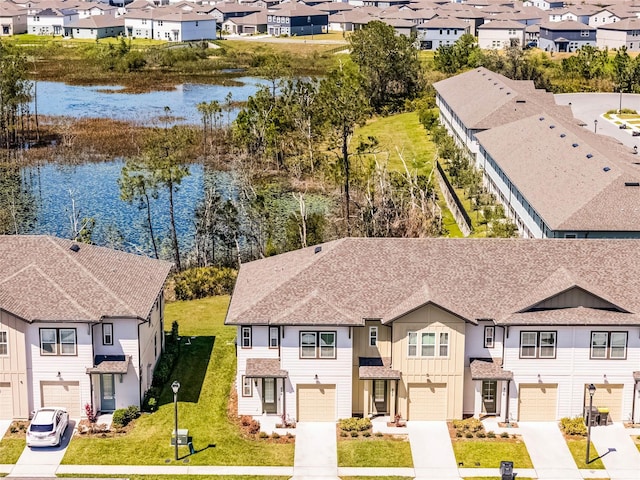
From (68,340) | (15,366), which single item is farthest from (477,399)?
(15,366)

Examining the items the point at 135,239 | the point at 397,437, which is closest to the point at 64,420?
the point at 397,437

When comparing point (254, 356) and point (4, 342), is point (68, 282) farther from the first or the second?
point (254, 356)

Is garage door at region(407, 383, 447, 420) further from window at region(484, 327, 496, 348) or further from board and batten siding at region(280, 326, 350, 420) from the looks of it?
board and batten siding at region(280, 326, 350, 420)

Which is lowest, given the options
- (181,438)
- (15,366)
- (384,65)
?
(181,438)

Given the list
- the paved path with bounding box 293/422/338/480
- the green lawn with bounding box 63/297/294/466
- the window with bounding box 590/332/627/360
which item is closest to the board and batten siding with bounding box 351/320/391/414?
the paved path with bounding box 293/422/338/480

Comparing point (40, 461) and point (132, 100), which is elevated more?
point (132, 100)

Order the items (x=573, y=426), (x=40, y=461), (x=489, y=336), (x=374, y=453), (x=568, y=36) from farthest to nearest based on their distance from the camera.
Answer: (x=568, y=36) → (x=489, y=336) → (x=573, y=426) → (x=374, y=453) → (x=40, y=461)

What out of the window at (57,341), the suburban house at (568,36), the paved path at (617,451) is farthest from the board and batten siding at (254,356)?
the suburban house at (568,36)
